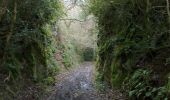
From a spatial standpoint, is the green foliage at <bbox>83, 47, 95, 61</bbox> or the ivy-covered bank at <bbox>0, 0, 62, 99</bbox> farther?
the green foliage at <bbox>83, 47, 95, 61</bbox>

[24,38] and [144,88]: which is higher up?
[24,38]

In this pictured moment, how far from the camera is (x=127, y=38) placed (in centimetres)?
1159

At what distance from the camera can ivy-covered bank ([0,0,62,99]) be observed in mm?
9781

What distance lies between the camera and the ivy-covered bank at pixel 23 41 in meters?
9.78

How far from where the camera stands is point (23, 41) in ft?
38.5

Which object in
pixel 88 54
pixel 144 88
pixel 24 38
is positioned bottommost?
pixel 88 54

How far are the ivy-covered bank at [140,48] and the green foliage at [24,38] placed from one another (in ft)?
10.3

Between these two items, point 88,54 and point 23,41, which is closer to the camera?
point 23,41

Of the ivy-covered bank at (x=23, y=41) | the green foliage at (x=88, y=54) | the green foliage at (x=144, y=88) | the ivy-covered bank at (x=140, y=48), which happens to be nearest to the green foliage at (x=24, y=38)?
the ivy-covered bank at (x=23, y=41)

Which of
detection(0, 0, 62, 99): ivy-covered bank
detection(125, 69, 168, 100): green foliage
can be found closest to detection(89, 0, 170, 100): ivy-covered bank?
detection(125, 69, 168, 100): green foliage

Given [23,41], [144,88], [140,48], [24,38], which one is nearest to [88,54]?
[23,41]

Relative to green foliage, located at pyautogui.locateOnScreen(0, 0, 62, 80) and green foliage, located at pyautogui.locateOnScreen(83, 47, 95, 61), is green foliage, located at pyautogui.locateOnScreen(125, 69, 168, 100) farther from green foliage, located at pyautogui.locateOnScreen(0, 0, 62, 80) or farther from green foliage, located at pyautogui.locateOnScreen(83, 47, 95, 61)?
green foliage, located at pyautogui.locateOnScreen(83, 47, 95, 61)

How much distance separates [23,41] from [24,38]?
25 centimetres

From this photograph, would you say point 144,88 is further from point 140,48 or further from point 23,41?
point 23,41
